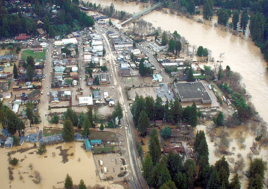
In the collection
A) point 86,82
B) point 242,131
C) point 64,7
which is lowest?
point 242,131

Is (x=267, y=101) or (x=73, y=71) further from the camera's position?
(x=73, y=71)

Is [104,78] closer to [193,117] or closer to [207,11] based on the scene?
[193,117]

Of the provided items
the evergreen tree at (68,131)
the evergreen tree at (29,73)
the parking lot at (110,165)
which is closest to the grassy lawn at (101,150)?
the parking lot at (110,165)

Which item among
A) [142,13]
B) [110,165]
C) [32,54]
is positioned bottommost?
[110,165]

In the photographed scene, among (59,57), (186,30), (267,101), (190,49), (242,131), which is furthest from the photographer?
(186,30)

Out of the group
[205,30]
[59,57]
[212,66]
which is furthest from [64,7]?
[212,66]

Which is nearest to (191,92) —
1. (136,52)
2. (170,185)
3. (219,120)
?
(219,120)

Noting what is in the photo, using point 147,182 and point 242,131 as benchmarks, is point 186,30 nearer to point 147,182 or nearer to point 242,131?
point 242,131
